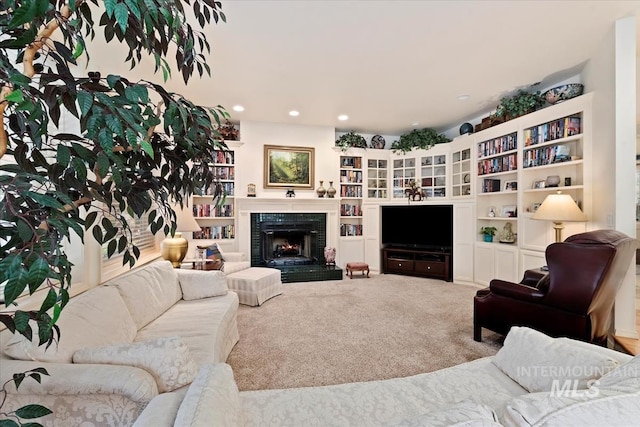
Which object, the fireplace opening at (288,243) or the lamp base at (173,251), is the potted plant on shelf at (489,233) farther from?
the lamp base at (173,251)

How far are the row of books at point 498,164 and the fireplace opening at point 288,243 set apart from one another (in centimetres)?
306

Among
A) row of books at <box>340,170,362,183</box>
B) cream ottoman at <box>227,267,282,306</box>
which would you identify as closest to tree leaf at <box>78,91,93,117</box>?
cream ottoman at <box>227,267,282,306</box>

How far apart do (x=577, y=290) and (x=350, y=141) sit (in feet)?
13.6

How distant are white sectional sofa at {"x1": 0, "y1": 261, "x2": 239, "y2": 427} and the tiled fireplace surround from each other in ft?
9.73

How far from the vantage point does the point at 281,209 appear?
5.19 m

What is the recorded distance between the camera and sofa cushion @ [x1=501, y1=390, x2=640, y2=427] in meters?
0.60

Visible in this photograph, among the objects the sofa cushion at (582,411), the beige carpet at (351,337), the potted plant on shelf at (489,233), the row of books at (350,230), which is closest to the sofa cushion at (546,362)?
the sofa cushion at (582,411)

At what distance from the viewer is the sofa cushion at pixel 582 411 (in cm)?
60

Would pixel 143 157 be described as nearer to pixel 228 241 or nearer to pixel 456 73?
pixel 456 73

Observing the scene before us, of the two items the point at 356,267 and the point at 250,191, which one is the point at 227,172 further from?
the point at 356,267

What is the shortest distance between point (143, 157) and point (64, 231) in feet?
1.47

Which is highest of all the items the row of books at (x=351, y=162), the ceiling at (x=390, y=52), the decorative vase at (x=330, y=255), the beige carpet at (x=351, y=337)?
the ceiling at (x=390, y=52)

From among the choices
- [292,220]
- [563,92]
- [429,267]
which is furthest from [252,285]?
[563,92]

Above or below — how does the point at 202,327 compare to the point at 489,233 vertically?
below
